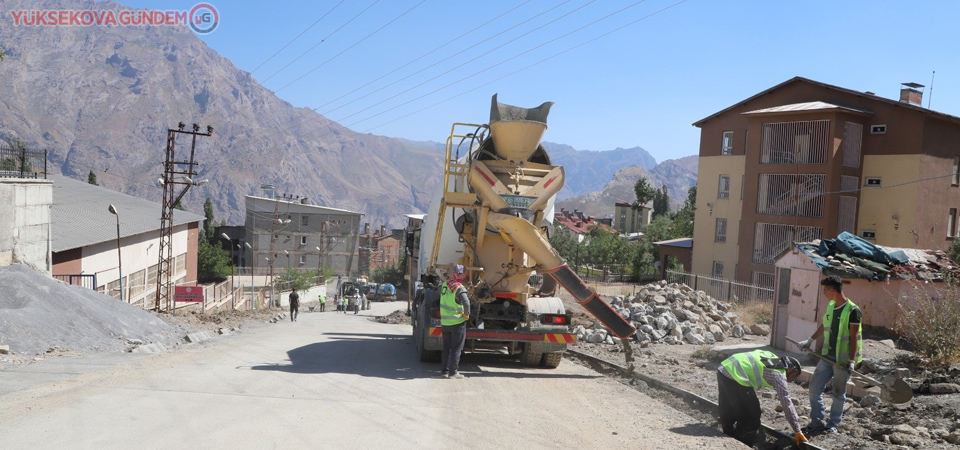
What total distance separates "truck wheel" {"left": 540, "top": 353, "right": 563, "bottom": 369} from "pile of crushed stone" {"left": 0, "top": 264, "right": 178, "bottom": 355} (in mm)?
7489

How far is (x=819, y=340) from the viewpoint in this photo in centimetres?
816

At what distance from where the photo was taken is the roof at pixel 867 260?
13992mm

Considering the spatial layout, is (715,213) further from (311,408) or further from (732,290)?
(311,408)

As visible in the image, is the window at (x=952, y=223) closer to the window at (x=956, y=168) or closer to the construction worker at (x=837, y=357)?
the window at (x=956, y=168)

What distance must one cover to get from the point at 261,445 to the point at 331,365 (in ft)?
18.2

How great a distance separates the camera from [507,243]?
1212 centimetres

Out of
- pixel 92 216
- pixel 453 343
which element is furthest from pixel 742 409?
pixel 92 216

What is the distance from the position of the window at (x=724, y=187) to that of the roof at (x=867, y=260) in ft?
79.6

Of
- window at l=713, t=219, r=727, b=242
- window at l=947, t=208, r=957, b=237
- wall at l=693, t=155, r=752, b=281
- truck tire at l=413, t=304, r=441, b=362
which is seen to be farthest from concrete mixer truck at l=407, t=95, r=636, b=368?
window at l=947, t=208, r=957, b=237

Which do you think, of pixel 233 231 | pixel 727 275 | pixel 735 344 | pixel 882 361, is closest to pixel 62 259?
pixel 735 344

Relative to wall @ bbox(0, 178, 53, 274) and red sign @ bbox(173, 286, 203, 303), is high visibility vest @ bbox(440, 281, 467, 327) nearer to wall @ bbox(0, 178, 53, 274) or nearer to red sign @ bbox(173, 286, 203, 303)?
wall @ bbox(0, 178, 53, 274)

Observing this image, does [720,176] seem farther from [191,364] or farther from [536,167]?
[191,364]

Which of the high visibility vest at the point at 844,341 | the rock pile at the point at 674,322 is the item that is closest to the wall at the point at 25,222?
the rock pile at the point at 674,322

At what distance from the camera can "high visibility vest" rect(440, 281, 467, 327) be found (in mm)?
11281
